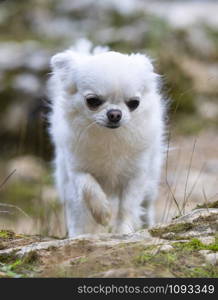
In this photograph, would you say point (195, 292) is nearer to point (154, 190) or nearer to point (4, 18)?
point (154, 190)

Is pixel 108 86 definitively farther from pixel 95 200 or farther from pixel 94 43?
pixel 94 43

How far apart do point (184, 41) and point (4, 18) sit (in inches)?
183

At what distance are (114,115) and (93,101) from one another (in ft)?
1.05

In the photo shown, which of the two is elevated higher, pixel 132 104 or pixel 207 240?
pixel 132 104

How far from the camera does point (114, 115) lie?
5797mm

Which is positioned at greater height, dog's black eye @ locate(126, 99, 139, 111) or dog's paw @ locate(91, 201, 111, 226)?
dog's black eye @ locate(126, 99, 139, 111)

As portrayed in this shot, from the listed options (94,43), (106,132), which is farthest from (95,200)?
(94,43)

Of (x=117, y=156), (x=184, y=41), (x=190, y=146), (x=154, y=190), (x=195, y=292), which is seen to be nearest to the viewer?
(x=195, y=292)

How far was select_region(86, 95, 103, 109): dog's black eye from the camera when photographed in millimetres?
5972

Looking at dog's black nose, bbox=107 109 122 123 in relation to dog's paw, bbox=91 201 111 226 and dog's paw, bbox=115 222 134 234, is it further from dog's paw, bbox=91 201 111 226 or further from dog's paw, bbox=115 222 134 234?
dog's paw, bbox=115 222 134 234

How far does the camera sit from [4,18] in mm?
18125

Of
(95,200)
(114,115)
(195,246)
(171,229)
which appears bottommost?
(195,246)

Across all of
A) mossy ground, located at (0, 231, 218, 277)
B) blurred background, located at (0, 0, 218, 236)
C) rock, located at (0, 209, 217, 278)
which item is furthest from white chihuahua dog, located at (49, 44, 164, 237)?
blurred background, located at (0, 0, 218, 236)

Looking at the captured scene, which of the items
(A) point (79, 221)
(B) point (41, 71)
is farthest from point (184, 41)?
(A) point (79, 221)
